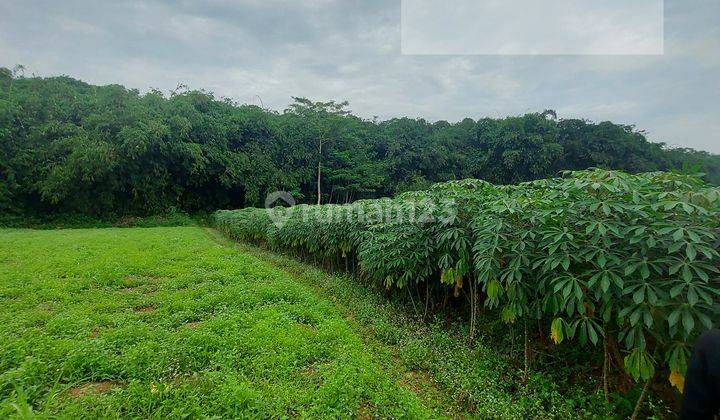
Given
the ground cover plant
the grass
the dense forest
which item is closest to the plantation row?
the grass

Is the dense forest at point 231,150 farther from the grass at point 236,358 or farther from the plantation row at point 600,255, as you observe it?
the plantation row at point 600,255

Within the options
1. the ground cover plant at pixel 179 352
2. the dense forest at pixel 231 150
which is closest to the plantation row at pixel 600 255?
the ground cover plant at pixel 179 352

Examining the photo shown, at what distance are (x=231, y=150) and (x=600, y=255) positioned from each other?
75.2 ft

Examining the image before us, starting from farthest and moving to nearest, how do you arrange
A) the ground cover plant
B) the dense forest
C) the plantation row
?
1. the dense forest
2. the ground cover plant
3. the plantation row

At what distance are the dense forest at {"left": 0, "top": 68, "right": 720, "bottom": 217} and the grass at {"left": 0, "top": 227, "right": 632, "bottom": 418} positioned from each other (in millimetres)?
14466

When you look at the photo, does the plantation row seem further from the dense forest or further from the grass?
the dense forest

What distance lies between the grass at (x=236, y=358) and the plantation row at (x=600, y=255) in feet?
2.04

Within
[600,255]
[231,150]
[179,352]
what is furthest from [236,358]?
[231,150]

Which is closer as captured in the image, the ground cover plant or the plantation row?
the plantation row

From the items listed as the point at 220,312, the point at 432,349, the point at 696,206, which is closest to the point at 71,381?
the point at 220,312

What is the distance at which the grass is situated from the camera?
7.47ft

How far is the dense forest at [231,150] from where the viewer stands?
15.9 m

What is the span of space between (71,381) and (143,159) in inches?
737

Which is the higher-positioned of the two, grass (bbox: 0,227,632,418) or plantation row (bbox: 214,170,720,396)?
plantation row (bbox: 214,170,720,396)
